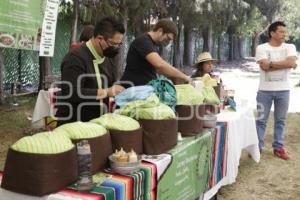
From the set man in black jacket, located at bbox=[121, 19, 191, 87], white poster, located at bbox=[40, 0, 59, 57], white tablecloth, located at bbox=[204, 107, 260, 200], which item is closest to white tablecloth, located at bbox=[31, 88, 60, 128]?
white poster, located at bbox=[40, 0, 59, 57]

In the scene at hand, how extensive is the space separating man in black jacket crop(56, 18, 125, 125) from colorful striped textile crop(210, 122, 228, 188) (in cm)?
112

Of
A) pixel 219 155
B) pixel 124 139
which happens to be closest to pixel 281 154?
pixel 219 155

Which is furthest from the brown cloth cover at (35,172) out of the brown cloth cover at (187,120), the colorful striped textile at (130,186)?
the brown cloth cover at (187,120)

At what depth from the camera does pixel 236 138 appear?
4.07 metres

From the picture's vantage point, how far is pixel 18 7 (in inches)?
205

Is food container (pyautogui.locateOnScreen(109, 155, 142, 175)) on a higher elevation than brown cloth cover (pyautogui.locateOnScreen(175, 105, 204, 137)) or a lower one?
lower

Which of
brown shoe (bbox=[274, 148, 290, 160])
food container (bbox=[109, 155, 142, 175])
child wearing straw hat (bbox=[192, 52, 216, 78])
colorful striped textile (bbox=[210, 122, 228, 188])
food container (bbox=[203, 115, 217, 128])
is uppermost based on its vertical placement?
child wearing straw hat (bbox=[192, 52, 216, 78])

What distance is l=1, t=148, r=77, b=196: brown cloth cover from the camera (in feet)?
5.98

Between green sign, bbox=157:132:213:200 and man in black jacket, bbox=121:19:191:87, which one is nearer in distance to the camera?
green sign, bbox=157:132:213:200

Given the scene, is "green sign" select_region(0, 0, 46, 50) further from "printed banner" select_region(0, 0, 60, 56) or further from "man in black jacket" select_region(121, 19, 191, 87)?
"man in black jacket" select_region(121, 19, 191, 87)

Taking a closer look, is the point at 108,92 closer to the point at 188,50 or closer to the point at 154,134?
the point at 154,134

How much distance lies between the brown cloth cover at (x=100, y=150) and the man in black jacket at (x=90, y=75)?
25.5 inches

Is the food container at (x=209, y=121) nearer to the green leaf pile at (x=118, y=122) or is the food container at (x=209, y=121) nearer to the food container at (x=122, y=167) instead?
the green leaf pile at (x=118, y=122)

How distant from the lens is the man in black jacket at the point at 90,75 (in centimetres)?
280
